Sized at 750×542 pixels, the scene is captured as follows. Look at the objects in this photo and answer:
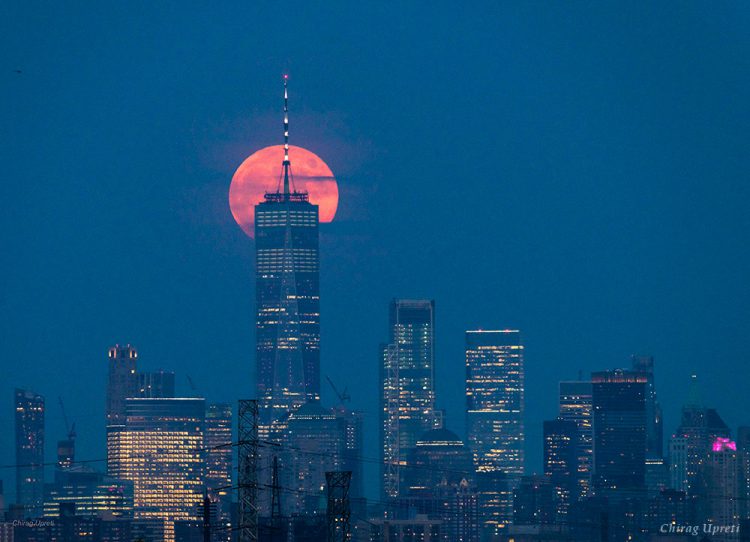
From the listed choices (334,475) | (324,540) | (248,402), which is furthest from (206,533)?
(324,540)

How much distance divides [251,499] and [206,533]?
5550mm

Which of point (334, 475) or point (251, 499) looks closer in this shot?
point (251, 499)

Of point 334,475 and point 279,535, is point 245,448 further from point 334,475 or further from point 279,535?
point 279,535

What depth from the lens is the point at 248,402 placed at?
95.8 metres

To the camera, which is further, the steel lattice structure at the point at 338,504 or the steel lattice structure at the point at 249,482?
the steel lattice structure at the point at 338,504

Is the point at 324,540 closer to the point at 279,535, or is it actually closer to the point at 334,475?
the point at 279,535

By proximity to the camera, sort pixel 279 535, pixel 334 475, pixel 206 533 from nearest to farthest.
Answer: pixel 206 533 < pixel 334 475 < pixel 279 535

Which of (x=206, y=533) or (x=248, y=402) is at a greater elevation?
(x=248, y=402)

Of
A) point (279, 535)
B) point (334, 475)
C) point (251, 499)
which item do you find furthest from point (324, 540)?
point (251, 499)

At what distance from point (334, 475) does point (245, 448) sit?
9.47 m

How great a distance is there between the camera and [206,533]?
85.1 meters

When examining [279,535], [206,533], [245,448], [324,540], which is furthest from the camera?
[324,540]

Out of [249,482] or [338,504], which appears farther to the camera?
[338,504]

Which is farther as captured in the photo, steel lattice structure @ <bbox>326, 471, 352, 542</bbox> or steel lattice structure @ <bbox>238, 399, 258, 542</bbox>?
steel lattice structure @ <bbox>326, 471, 352, 542</bbox>
